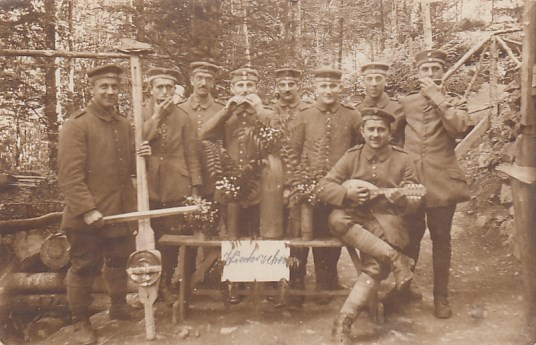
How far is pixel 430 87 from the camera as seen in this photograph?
347 centimetres

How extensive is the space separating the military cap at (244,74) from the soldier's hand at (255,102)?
6.0 inches

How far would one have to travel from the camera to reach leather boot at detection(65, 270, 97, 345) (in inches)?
134

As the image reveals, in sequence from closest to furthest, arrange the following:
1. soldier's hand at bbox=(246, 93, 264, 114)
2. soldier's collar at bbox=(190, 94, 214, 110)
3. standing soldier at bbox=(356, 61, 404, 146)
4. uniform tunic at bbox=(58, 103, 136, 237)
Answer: uniform tunic at bbox=(58, 103, 136, 237) → soldier's hand at bbox=(246, 93, 264, 114) → standing soldier at bbox=(356, 61, 404, 146) → soldier's collar at bbox=(190, 94, 214, 110)

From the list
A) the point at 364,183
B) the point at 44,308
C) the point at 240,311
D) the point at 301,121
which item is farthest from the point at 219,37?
the point at 44,308

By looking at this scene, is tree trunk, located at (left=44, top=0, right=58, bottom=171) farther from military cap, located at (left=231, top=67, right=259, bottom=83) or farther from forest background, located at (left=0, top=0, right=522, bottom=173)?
military cap, located at (left=231, top=67, right=259, bottom=83)

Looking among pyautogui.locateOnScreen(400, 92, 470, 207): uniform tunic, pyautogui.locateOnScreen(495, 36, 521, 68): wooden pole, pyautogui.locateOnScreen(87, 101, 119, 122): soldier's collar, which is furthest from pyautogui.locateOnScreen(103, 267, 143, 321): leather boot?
pyautogui.locateOnScreen(495, 36, 521, 68): wooden pole

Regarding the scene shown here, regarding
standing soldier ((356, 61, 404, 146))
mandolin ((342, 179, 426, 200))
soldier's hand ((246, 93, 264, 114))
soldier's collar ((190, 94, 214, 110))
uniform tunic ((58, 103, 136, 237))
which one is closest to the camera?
uniform tunic ((58, 103, 136, 237))

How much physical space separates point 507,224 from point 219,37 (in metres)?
2.99

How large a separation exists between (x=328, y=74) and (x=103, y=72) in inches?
66.8

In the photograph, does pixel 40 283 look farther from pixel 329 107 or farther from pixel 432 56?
pixel 432 56

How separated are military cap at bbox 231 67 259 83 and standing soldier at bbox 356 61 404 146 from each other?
89 cm

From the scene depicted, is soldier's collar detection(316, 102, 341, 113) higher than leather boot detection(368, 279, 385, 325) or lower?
higher

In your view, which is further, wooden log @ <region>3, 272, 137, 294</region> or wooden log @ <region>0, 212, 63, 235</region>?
wooden log @ <region>3, 272, 137, 294</region>

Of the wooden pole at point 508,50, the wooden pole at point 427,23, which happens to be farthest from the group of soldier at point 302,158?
the wooden pole at point 508,50
